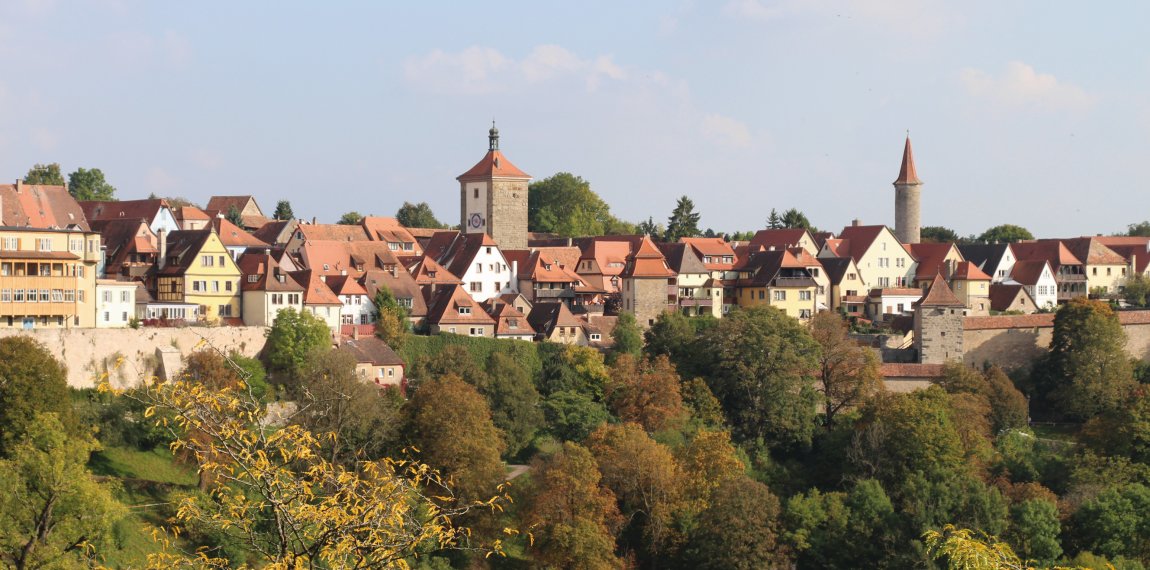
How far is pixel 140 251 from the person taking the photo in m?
51.1

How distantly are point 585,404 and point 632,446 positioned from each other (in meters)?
5.42

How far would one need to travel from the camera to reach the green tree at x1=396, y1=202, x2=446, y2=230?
94.7 m

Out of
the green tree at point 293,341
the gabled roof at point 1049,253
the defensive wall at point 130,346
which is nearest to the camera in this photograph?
the defensive wall at point 130,346

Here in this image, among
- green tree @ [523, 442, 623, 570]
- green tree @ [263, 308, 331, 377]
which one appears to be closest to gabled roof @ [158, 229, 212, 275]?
green tree @ [263, 308, 331, 377]

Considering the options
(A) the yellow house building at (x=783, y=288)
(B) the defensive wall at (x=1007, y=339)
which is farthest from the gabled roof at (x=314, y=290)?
(B) the defensive wall at (x=1007, y=339)

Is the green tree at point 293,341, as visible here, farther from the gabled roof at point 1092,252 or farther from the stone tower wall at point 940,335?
the gabled roof at point 1092,252

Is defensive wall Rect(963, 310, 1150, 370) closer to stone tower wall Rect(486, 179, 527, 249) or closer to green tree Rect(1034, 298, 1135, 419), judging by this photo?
green tree Rect(1034, 298, 1135, 419)

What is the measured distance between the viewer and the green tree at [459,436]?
39.4 meters

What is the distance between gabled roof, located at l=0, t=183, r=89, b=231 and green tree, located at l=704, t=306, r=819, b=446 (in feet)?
69.0

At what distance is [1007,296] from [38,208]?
39.2 metres

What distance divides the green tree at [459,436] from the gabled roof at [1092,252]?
40082mm

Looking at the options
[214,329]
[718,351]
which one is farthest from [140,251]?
[718,351]

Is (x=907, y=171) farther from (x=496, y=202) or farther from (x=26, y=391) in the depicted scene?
(x=26, y=391)

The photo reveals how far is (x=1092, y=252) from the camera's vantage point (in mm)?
72312
